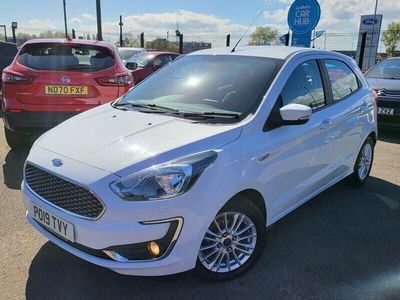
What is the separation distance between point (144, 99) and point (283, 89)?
1.28 m

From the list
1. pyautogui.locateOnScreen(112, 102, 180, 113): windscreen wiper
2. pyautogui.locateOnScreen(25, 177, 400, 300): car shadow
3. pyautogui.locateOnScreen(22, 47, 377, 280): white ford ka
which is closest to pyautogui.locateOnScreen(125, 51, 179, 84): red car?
pyautogui.locateOnScreen(22, 47, 377, 280): white ford ka

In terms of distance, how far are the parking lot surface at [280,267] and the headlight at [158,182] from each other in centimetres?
73

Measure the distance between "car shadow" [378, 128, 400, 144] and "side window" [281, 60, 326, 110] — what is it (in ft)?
15.3

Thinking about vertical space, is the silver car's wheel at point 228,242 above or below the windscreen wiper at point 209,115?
below

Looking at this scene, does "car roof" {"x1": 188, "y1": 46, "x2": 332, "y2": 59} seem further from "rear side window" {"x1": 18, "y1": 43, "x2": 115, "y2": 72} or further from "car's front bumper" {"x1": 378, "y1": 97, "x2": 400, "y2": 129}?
"car's front bumper" {"x1": 378, "y1": 97, "x2": 400, "y2": 129}

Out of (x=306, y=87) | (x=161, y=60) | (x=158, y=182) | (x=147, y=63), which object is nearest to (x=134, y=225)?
(x=158, y=182)

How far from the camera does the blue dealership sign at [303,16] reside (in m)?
8.98

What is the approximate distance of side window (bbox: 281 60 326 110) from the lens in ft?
11.5

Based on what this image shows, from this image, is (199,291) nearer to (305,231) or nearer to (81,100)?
(305,231)

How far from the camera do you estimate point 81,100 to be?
5566mm

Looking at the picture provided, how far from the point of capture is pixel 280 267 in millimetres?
3252

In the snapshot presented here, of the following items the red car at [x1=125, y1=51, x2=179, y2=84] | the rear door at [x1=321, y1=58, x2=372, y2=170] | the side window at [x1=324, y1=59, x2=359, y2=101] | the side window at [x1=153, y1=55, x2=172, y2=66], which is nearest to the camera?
the rear door at [x1=321, y1=58, x2=372, y2=170]

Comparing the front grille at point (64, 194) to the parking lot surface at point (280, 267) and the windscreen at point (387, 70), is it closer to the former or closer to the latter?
the parking lot surface at point (280, 267)

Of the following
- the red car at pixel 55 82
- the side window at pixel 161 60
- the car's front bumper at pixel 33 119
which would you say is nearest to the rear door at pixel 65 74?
the red car at pixel 55 82
